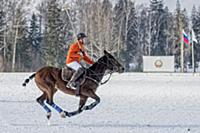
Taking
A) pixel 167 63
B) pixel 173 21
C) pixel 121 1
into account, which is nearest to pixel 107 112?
pixel 167 63

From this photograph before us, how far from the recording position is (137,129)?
1152cm

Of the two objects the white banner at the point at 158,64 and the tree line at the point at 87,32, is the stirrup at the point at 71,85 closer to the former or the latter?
the white banner at the point at 158,64

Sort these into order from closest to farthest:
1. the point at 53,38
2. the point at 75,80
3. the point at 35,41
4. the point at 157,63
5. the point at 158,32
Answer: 1. the point at 75,80
2. the point at 157,63
3. the point at 53,38
4. the point at 35,41
5. the point at 158,32

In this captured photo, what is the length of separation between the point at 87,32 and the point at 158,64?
17.6 m

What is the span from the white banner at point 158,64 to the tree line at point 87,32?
38.9 ft

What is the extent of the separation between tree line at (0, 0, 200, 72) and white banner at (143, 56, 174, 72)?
11.9 meters

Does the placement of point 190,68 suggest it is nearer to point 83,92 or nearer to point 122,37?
point 122,37

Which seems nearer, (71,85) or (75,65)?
(71,85)

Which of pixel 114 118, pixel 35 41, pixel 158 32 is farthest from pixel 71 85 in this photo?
pixel 158 32

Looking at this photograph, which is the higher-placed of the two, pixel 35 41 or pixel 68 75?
pixel 35 41

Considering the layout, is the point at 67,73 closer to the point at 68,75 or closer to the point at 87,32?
the point at 68,75

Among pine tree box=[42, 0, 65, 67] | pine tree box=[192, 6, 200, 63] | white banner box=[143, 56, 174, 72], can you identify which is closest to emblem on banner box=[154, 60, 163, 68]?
white banner box=[143, 56, 174, 72]

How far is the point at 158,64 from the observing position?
172 feet

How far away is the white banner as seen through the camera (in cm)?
5238
